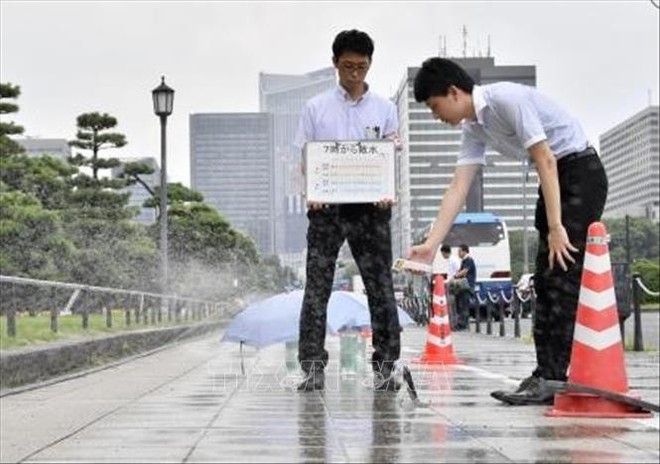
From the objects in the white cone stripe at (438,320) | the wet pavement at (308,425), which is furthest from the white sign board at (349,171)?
the white cone stripe at (438,320)

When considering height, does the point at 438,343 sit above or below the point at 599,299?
below

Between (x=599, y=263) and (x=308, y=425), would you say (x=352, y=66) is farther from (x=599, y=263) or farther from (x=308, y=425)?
(x=308, y=425)

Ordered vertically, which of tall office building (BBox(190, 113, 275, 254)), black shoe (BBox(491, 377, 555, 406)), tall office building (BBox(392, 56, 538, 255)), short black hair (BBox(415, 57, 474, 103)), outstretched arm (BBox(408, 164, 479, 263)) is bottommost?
black shoe (BBox(491, 377, 555, 406))

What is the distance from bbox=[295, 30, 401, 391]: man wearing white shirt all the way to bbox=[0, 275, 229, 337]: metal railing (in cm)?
398

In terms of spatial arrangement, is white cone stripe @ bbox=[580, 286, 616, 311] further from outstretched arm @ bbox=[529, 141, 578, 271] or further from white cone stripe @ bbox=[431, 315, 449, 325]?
white cone stripe @ bbox=[431, 315, 449, 325]

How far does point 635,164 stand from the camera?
116m

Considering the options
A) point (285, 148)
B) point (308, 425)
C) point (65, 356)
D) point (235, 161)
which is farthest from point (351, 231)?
point (235, 161)

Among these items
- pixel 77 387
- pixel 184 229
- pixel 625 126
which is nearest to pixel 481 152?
pixel 77 387

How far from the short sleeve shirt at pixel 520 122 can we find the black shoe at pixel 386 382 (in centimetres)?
167

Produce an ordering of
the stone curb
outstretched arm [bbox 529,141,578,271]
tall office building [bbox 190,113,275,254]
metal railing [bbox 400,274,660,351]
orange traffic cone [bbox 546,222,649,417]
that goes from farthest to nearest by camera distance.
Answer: tall office building [bbox 190,113,275,254], metal railing [bbox 400,274,660,351], the stone curb, outstretched arm [bbox 529,141,578,271], orange traffic cone [bbox 546,222,649,417]

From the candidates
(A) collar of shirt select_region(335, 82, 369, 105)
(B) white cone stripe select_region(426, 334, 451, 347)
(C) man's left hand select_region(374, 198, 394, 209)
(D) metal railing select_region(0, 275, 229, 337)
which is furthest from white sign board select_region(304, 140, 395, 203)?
(B) white cone stripe select_region(426, 334, 451, 347)

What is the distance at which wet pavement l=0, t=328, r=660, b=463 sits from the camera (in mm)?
4359

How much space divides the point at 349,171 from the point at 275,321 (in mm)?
2230

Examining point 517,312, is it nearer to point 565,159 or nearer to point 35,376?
point 35,376
